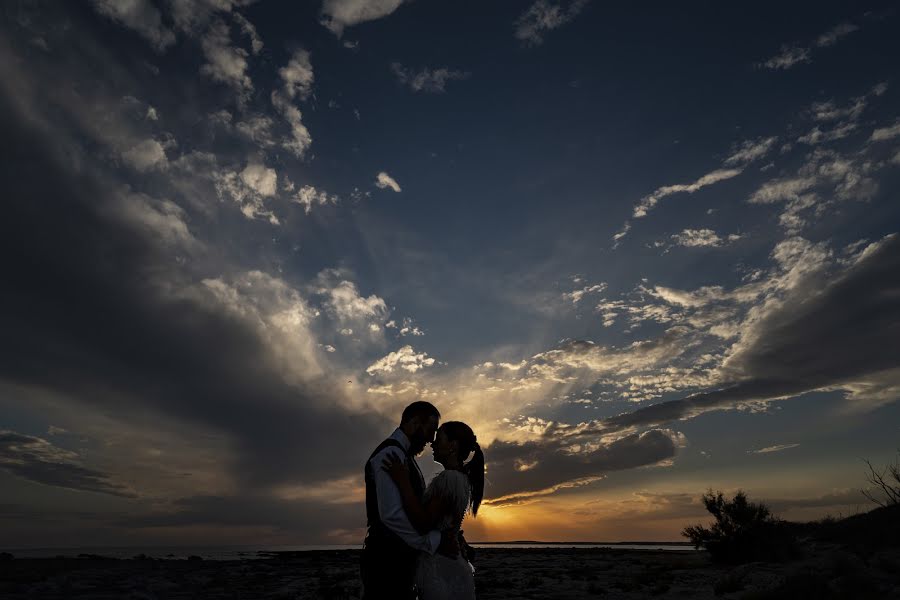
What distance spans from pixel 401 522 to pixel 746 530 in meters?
22.8

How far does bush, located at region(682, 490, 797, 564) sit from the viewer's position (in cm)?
2016

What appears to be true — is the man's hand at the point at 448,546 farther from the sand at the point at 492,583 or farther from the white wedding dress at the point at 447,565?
the sand at the point at 492,583

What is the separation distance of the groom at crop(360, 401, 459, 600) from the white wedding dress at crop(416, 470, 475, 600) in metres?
0.09

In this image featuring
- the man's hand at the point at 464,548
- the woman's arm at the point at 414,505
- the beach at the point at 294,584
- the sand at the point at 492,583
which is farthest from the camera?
the beach at the point at 294,584

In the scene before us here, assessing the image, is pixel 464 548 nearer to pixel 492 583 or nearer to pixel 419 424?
pixel 419 424

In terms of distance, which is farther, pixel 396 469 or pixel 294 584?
pixel 294 584

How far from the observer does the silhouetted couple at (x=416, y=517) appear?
3936 millimetres

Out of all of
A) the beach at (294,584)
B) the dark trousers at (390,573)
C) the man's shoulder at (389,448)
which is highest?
the man's shoulder at (389,448)

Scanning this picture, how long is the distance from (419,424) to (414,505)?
0.70 metres

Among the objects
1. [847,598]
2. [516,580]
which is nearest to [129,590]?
[516,580]

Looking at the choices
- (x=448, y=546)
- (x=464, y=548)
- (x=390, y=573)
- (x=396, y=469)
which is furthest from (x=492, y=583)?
(x=396, y=469)

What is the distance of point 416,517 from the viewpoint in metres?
3.89

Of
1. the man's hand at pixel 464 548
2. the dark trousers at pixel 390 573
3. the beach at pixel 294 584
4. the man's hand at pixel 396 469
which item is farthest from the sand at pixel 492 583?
the man's hand at pixel 396 469

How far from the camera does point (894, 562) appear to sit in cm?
1518
